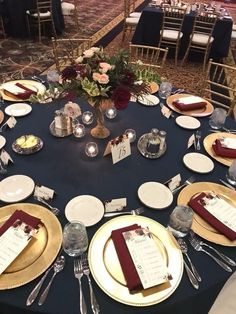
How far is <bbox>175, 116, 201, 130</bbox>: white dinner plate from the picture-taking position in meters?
1.87

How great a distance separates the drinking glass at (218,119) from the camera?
6.17 feet

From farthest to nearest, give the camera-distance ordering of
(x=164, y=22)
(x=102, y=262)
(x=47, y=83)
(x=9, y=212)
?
(x=164, y=22) → (x=47, y=83) → (x=9, y=212) → (x=102, y=262)

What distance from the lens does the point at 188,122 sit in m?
1.92

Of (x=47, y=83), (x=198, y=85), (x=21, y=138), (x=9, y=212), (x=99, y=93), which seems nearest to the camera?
(x=9, y=212)

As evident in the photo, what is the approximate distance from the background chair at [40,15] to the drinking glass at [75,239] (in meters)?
4.69

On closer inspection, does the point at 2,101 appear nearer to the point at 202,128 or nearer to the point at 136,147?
the point at 136,147

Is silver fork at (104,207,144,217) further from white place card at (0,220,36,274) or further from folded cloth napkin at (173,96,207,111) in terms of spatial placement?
folded cloth napkin at (173,96,207,111)

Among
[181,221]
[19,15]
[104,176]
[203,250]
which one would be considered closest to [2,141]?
A: [104,176]

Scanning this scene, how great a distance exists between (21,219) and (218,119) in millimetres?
1365

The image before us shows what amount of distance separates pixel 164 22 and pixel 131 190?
12.7 feet

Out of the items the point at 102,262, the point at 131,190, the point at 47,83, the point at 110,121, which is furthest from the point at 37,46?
the point at 102,262

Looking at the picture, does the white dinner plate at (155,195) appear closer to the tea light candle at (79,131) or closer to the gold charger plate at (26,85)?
the tea light candle at (79,131)

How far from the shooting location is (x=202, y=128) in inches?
74.5

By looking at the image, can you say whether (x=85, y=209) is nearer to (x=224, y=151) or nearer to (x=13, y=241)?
(x=13, y=241)
